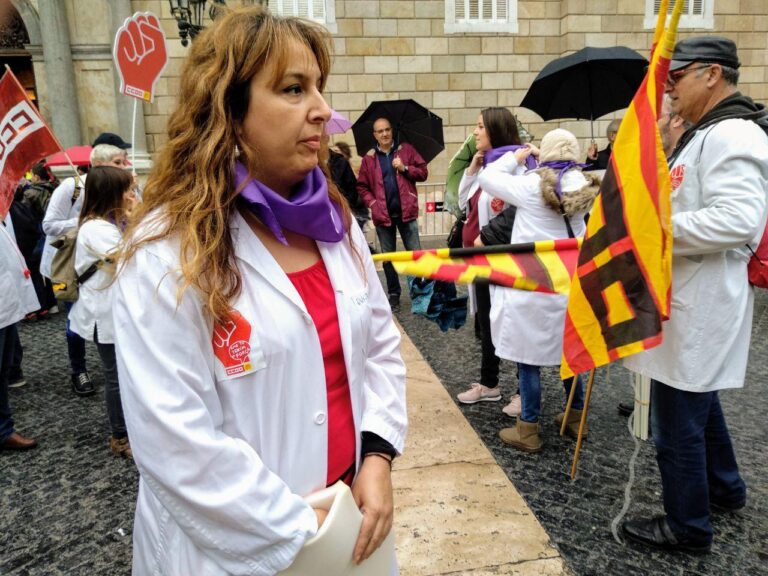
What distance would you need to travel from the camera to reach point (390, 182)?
23.2 feet

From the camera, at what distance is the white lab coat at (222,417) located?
106 cm

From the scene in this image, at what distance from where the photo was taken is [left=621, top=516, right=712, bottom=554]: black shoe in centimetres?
251

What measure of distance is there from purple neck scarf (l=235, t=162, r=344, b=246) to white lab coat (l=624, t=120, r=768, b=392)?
142cm

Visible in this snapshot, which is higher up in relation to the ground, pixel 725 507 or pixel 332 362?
pixel 332 362

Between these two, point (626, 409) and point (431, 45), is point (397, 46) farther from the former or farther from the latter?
point (626, 409)

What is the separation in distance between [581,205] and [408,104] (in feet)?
15.4

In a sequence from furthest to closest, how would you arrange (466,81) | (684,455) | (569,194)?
(466,81) → (569,194) → (684,455)

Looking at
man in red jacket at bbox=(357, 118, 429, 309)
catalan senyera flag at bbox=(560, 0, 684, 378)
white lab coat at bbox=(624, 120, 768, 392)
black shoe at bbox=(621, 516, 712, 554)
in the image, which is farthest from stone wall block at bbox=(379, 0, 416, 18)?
black shoe at bbox=(621, 516, 712, 554)

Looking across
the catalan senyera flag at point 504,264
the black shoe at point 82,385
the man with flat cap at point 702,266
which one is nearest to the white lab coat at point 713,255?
the man with flat cap at point 702,266

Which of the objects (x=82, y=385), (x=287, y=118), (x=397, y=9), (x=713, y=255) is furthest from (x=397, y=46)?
(x=287, y=118)

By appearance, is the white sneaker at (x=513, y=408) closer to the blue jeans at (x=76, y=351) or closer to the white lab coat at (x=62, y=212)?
the blue jeans at (x=76, y=351)

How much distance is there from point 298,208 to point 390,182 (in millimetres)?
5886

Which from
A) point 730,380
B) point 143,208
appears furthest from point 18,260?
point 730,380

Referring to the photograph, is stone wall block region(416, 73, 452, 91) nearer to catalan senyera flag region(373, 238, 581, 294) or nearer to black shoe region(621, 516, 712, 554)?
catalan senyera flag region(373, 238, 581, 294)
